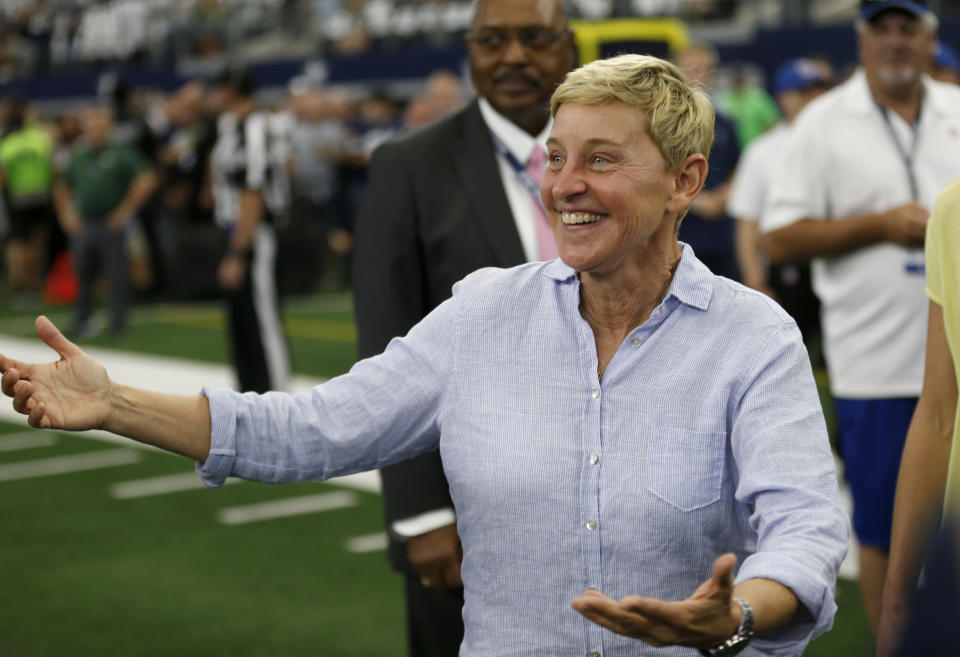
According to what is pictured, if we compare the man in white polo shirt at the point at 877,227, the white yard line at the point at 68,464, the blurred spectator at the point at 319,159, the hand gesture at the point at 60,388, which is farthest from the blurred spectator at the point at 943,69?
the blurred spectator at the point at 319,159

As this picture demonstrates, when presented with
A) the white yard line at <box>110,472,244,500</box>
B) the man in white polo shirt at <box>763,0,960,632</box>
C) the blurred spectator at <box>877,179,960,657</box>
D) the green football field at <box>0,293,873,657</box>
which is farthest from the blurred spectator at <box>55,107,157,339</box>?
the blurred spectator at <box>877,179,960,657</box>

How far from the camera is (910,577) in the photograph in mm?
2812

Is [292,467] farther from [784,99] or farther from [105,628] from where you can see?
[784,99]

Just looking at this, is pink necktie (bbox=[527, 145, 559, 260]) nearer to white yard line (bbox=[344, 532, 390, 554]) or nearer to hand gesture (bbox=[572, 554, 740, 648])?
hand gesture (bbox=[572, 554, 740, 648])

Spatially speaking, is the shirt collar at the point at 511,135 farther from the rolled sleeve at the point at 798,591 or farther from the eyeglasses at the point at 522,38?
the rolled sleeve at the point at 798,591

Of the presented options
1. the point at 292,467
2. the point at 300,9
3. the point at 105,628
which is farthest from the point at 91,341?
the point at 300,9

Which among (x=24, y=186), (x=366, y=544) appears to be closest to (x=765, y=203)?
(x=366, y=544)

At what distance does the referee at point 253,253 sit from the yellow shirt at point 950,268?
6748 millimetres

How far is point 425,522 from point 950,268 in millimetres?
1275

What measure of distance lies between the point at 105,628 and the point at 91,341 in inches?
336

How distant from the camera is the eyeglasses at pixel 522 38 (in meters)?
3.63

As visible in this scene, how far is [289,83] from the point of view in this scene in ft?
83.7

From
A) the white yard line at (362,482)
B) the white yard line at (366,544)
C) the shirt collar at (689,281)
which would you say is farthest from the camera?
the white yard line at (362,482)

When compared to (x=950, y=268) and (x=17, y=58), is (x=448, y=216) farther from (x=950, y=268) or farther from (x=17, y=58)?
(x=17, y=58)
